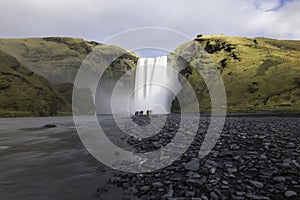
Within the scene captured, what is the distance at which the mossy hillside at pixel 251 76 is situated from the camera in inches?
2859

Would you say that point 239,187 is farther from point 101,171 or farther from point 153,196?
point 101,171

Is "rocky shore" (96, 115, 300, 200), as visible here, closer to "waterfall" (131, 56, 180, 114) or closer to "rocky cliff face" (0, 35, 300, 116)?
"rocky cliff face" (0, 35, 300, 116)

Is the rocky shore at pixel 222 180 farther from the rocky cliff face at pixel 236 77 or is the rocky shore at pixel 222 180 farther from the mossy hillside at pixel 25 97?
the mossy hillside at pixel 25 97

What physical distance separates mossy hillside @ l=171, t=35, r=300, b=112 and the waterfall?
11.9m

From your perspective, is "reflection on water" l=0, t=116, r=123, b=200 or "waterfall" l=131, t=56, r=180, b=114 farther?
"waterfall" l=131, t=56, r=180, b=114

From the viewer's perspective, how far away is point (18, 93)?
112875mm

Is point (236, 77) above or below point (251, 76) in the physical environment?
above

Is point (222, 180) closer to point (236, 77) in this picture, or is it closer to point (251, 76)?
point (251, 76)

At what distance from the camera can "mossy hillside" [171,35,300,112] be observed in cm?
7262

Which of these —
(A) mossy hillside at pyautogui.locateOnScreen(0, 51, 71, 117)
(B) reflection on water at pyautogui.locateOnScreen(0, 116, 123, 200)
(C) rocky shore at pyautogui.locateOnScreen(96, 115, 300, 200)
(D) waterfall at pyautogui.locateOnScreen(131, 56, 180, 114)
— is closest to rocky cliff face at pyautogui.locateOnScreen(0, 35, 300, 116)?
(A) mossy hillside at pyautogui.locateOnScreen(0, 51, 71, 117)

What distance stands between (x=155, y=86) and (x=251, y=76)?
152 ft

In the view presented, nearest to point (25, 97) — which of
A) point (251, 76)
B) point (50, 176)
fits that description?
point (251, 76)

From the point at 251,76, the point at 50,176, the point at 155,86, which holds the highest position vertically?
the point at 251,76

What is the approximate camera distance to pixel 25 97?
112625 millimetres
